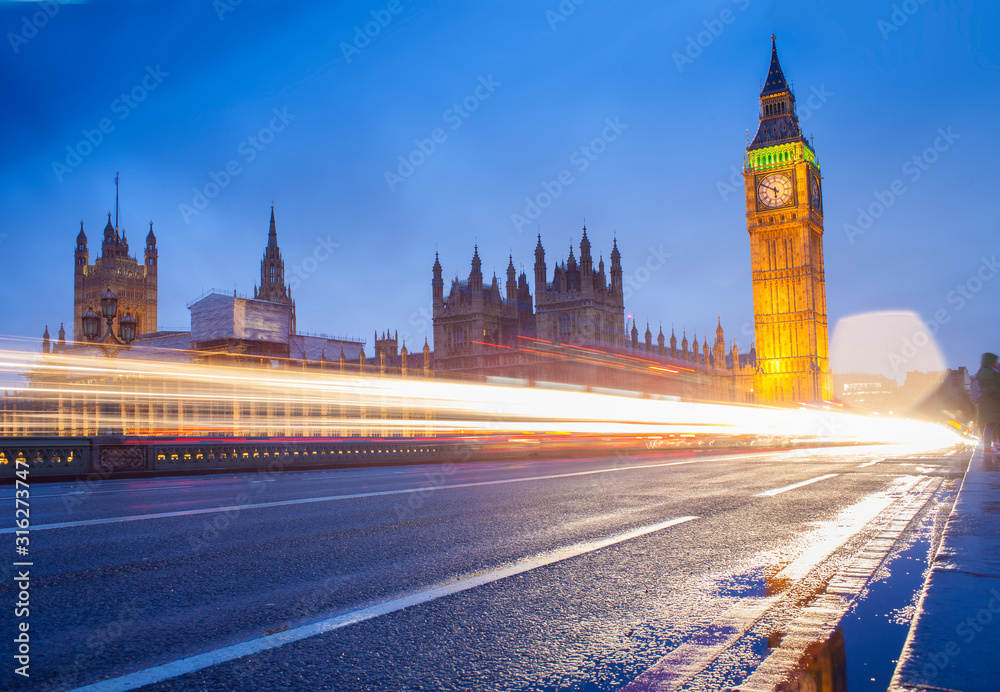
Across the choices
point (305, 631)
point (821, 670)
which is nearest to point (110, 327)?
point (305, 631)

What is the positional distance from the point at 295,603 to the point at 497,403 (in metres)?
37.3

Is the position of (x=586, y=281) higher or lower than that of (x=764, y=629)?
Result: higher

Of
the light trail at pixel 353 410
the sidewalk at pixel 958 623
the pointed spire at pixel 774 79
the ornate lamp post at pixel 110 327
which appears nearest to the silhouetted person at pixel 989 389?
the sidewalk at pixel 958 623

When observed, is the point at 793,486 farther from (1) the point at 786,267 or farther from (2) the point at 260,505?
(1) the point at 786,267

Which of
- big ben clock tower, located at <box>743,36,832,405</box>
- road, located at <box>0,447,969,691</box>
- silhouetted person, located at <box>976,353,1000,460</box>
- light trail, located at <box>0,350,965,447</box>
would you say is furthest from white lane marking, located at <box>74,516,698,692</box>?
big ben clock tower, located at <box>743,36,832,405</box>

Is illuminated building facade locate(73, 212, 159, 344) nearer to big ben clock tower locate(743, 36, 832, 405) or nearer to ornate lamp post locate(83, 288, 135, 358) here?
big ben clock tower locate(743, 36, 832, 405)

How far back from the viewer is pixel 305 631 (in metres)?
3.55

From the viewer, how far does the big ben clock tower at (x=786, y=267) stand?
8275 centimetres

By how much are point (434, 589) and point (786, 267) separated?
8703 cm

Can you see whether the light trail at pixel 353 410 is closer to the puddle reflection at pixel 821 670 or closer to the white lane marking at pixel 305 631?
the white lane marking at pixel 305 631

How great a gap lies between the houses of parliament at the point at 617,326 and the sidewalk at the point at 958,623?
210 ft

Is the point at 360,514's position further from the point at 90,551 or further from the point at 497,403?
the point at 497,403

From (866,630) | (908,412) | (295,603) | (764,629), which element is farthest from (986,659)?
(908,412)

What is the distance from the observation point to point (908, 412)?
163625mm
